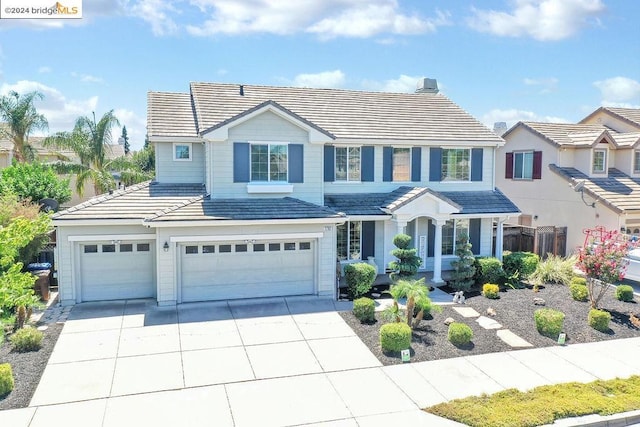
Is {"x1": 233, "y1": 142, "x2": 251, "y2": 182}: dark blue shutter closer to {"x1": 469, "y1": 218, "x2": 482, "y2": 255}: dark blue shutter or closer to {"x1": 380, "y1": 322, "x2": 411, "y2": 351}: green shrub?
{"x1": 380, "y1": 322, "x2": 411, "y2": 351}: green shrub

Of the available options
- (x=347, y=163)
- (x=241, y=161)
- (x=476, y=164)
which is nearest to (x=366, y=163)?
(x=347, y=163)

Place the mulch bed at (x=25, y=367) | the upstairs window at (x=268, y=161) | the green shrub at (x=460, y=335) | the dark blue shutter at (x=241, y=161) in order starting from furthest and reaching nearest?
the upstairs window at (x=268, y=161), the dark blue shutter at (x=241, y=161), the green shrub at (x=460, y=335), the mulch bed at (x=25, y=367)

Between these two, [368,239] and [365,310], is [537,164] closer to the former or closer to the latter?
[368,239]

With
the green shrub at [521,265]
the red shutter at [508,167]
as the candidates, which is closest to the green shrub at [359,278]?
the green shrub at [521,265]

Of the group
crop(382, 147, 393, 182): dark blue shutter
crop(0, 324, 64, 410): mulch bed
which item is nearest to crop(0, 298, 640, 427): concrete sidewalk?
crop(0, 324, 64, 410): mulch bed

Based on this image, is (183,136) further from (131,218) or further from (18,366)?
(18,366)

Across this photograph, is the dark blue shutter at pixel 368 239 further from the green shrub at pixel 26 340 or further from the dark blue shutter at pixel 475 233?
the green shrub at pixel 26 340

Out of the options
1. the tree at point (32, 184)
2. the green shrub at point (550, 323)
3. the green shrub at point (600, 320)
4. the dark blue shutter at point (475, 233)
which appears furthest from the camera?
the tree at point (32, 184)
